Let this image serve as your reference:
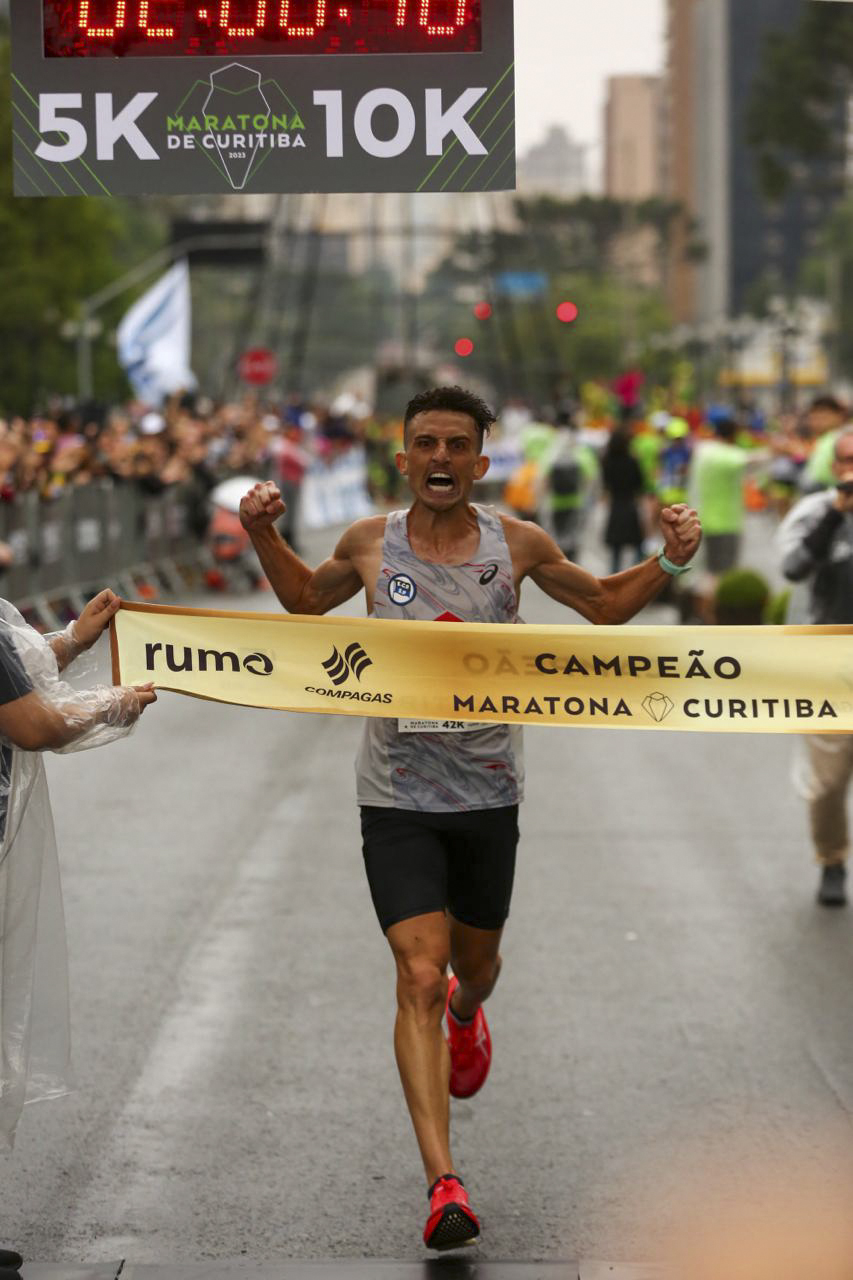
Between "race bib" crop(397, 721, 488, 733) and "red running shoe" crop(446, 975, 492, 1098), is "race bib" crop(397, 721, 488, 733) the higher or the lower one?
the higher one

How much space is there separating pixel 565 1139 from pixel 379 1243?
1.00m

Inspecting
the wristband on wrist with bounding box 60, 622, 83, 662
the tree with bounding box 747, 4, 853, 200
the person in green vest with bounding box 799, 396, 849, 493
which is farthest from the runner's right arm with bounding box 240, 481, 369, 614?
the tree with bounding box 747, 4, 853, 200

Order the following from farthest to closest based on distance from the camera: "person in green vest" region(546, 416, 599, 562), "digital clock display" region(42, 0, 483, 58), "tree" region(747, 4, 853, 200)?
"tree" region(747, 4, 853, 200) < "person in green vest" region(546, 416, 599, 562) < "digital clock display" region(42, 0, 483, 58)

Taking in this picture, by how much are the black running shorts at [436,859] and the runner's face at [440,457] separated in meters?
0.75

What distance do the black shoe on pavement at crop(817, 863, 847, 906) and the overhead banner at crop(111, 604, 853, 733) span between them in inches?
145

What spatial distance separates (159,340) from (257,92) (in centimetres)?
2763

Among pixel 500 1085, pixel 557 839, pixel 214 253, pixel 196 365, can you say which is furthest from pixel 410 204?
pixel 500 1085

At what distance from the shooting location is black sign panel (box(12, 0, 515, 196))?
18.4 ft

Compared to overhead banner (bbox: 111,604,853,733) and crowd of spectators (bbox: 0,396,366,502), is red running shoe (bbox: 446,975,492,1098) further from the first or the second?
crowd of spectators (bbox: 0,396,366,502)

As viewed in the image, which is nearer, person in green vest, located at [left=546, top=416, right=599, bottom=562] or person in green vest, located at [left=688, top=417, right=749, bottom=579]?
person in green vest, located at [left=688, top=417, right=749, bottom=579]

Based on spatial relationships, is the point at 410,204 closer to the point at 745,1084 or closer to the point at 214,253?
the point at 214,253

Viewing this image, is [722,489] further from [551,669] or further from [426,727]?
[426,727]

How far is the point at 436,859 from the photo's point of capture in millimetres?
5266

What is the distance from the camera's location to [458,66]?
5.62 m
